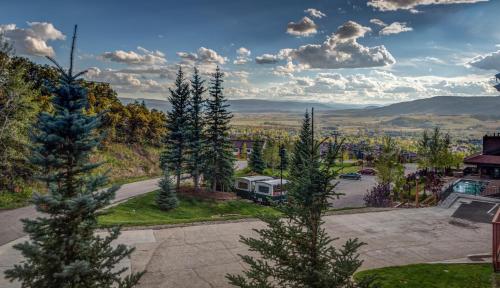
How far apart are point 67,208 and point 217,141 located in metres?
30.0

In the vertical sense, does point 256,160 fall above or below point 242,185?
above

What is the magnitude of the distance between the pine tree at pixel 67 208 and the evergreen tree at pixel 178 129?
90.8 ft

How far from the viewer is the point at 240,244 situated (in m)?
16.5

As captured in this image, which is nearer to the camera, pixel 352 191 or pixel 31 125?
pixel 31 125

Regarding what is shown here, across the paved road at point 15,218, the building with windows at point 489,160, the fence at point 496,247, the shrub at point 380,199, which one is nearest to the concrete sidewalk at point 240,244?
the paved road at point 15,218

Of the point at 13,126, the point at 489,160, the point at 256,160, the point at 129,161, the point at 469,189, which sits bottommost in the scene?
the point at 256,160

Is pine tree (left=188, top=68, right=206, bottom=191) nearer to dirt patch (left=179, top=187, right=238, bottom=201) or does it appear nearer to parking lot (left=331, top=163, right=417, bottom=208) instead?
dirt patch (left=179, top=187, right=238, bottom=201)

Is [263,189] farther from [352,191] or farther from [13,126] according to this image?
[13,126]

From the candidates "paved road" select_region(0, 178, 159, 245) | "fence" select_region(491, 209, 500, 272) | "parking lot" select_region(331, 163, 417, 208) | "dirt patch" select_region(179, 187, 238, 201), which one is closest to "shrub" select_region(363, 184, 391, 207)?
"parking lot" select_region(331, 163, 417, 208)

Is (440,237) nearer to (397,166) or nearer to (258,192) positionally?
(397,166)

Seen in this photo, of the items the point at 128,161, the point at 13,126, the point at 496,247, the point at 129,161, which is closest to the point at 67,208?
the point at 496,247

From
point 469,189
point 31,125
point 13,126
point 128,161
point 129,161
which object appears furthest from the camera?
point 129,161

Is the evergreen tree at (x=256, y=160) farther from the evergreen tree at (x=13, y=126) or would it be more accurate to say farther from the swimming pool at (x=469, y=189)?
the evergreen tree at (x=13, y=126)

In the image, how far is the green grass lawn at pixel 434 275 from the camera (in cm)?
1222
